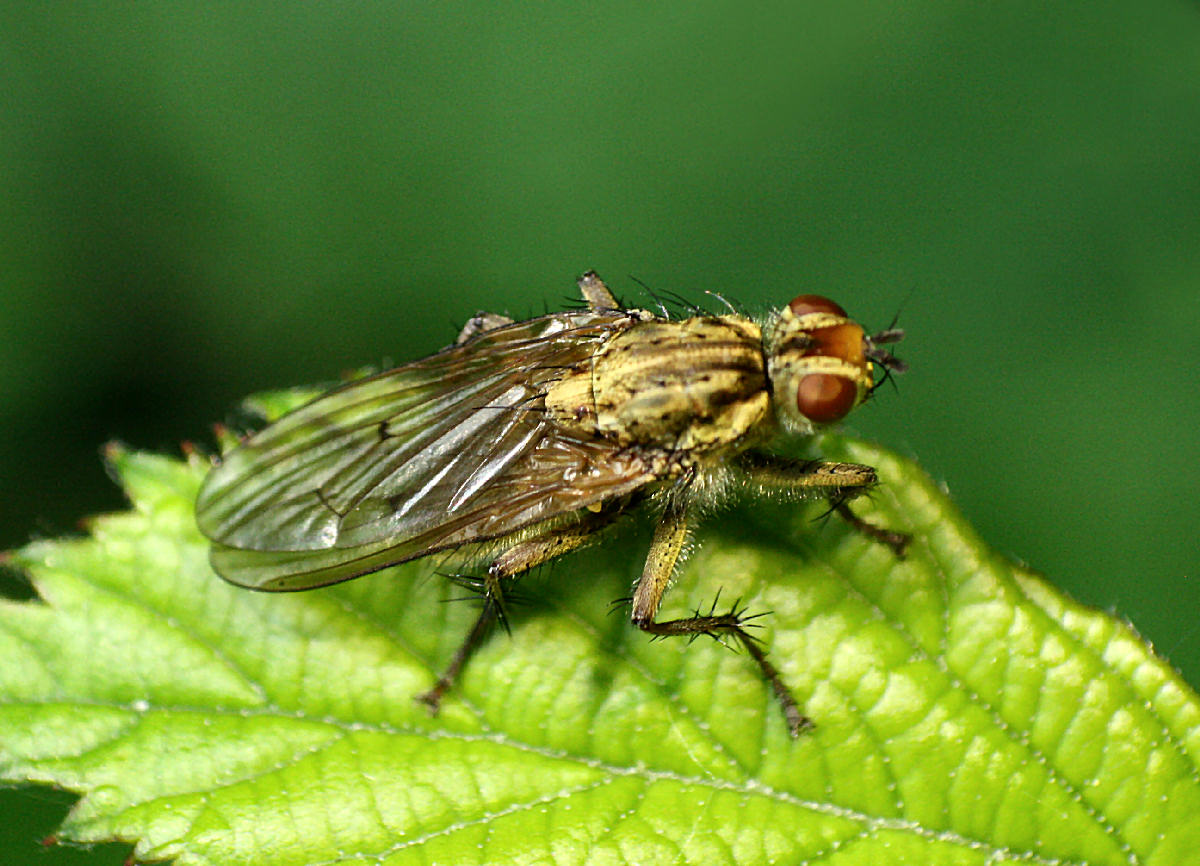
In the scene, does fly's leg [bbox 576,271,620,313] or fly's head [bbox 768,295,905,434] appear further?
fly's leg [bbox 576,271,620,313]

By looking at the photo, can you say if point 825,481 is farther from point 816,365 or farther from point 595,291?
point 595,291

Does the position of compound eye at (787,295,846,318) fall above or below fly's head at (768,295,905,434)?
above

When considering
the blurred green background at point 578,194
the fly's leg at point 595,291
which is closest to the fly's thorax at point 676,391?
the fly's leg at point 595,291

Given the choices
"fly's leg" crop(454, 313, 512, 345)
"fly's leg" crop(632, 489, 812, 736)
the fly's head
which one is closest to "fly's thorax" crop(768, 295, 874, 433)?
the fly's head

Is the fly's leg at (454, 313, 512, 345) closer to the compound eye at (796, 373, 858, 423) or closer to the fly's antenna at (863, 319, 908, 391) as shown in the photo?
the compound eye at (796, 373, 858, 423)

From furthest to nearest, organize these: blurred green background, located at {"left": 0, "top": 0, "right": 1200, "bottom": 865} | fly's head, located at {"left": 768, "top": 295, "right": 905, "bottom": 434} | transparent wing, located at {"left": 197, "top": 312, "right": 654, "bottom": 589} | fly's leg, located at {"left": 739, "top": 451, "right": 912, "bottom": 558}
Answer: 1. blurred green background, located at {"left": 0, "top": 0, "right": 1200, "bottom": 865}
2. transparent wing, located at {"left": 197, "top": 312, "right": 654, "bottom": 589}
3. fly's head, located at {"left": 768, "top": 295, "right": 905, "bottom": 434}
4. fly's leg, located at {"left": 739, "top": 451, "right": 912, "bottom": 558}

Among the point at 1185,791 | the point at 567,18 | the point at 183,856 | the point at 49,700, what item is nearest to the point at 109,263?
the point at 567,18

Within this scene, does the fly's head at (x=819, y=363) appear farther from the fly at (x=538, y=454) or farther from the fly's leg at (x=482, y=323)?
the fly's leg at (x=482, y=323)
